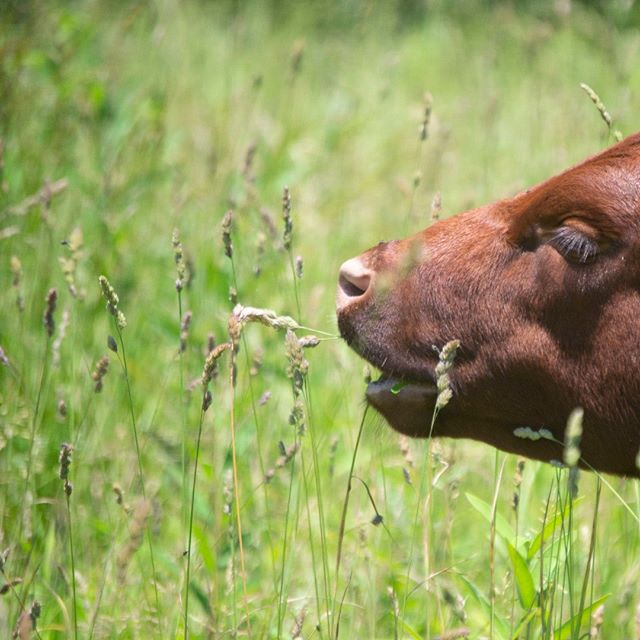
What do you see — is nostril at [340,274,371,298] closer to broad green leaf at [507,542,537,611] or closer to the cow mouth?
the cow mouth

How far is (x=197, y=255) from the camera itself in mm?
4586

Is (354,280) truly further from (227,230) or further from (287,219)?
(227,230)

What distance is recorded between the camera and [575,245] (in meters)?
2.48

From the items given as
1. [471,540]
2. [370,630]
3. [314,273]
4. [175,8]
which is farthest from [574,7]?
[370,630]

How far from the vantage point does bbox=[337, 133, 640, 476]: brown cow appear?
247 centimetres

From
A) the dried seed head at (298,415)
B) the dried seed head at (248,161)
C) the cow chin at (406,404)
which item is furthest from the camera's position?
the dried seed head at (248,161)

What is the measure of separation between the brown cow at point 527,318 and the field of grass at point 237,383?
16cm

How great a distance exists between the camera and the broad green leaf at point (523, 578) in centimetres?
244

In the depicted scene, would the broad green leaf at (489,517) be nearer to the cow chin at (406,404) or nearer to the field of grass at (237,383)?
the field of grass at (237,383)

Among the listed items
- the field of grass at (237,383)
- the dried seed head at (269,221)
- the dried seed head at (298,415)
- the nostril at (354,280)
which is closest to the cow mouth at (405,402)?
the field of grass at (237,383)

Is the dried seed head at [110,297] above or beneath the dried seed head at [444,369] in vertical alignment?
above

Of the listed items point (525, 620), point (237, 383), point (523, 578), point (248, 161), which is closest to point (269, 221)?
point (248, 161)

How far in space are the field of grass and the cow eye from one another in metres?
0.48

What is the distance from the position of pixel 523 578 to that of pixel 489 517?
153mm
